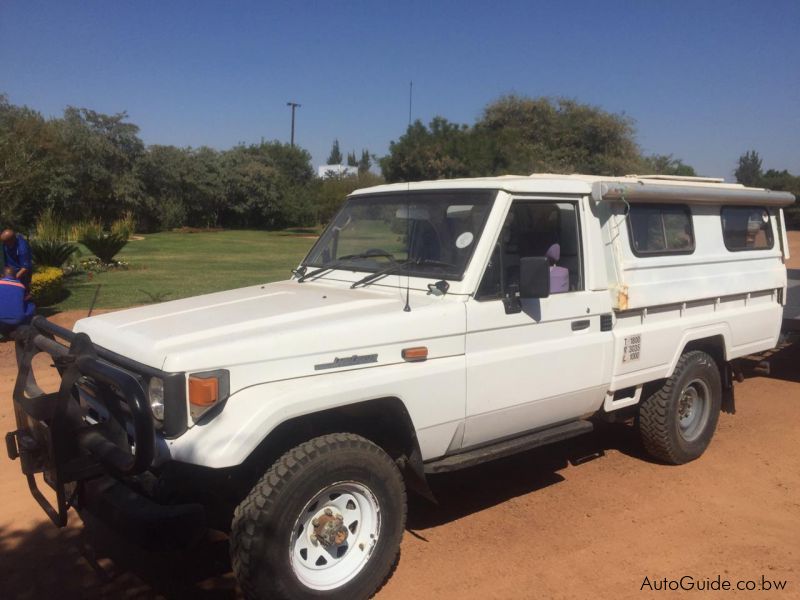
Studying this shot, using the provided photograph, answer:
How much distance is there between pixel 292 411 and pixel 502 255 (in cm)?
165

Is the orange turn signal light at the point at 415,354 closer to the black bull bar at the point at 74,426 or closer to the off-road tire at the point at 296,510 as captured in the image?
the off-road tire at the point at 296,510

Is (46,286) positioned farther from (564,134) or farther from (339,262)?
(564,134)

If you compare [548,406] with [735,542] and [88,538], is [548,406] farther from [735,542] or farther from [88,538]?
[88,538]

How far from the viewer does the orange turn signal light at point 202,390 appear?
9.85 ft

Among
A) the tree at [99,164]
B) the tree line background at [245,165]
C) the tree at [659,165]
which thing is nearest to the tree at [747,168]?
the tree line background at [245,165]

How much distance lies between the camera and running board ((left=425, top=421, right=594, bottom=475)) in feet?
12.5

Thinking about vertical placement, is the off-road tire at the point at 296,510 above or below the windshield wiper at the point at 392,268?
below

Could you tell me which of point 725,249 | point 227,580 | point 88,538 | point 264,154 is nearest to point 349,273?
point 227,580

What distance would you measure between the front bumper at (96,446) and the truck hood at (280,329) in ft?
0.72

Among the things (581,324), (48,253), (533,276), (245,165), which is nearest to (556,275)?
(581,324)

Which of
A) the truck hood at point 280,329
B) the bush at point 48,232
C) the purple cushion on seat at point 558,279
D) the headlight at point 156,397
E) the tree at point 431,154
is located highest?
the tree at point 431,154

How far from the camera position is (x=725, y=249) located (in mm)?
5738

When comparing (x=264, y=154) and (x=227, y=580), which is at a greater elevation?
(x=264, y=154)

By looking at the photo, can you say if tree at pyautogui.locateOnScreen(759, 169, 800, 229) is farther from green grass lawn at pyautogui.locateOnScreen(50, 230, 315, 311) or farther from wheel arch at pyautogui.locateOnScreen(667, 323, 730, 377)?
wheel arch at pyautogui.locateOnScreen(667, 323, 730, 377)
